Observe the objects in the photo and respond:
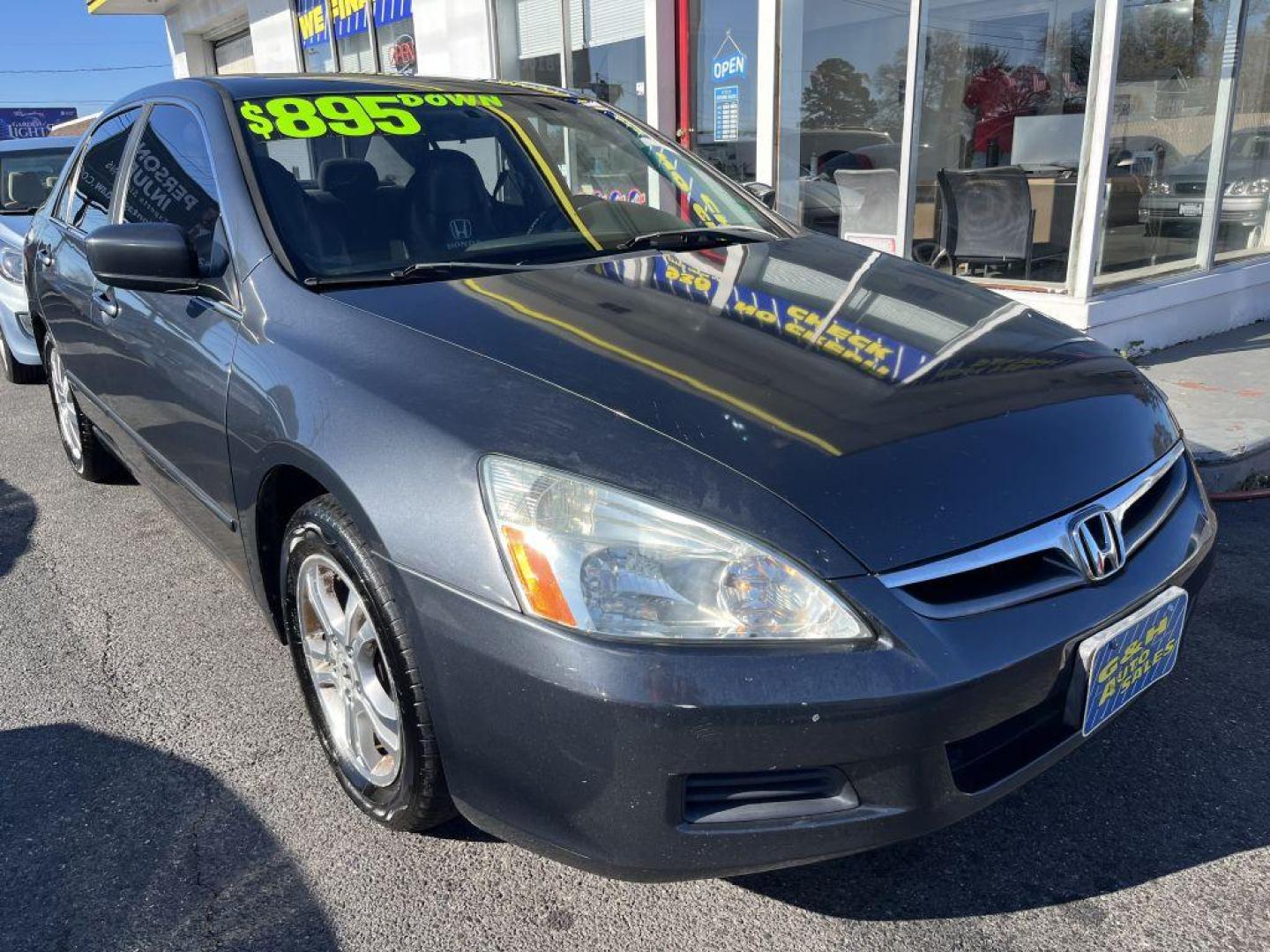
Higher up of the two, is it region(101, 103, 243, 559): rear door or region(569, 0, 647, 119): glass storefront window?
region(569, 0, 647, 119): glass storefront window

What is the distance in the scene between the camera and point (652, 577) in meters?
1.55

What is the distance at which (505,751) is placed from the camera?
1.62m

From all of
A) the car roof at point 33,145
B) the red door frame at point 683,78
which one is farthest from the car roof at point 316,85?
the car roof at point 33,145

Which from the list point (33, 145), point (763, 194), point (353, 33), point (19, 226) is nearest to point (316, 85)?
point (763, 194)

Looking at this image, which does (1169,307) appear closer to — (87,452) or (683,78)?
(683,78)

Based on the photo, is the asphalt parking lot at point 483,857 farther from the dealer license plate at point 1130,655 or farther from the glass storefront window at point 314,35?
the glass storefront window at point 314,35

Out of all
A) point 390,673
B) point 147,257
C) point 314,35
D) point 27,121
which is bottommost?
point 390,673

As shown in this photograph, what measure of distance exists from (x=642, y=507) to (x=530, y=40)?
8748mm

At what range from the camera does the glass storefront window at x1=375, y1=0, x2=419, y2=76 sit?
10.7 metres

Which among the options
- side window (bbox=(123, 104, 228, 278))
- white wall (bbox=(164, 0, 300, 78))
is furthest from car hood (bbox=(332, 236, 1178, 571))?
white wall (bbox=(164, 0, 300, 78))

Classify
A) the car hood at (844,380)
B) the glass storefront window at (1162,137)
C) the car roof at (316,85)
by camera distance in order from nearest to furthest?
the car hood at (844,380) < the car roof at (316,85) < the glass storefront window at (1162,137)

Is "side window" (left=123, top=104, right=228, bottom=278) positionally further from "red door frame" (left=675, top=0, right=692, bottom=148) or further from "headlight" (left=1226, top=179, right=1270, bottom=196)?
"headlight" (left=1226, top=179, right=1270, bottom=196)

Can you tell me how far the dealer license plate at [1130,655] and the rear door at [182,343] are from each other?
6.32ft

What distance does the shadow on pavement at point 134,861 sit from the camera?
1856 mm
